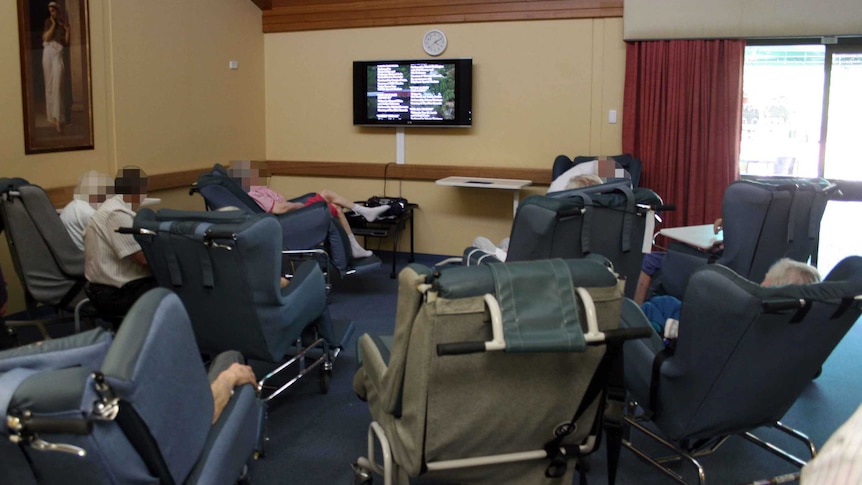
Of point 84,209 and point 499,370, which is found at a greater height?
point 84,209

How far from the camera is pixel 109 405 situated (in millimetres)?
1343

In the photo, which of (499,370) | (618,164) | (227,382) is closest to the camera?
(499,370)

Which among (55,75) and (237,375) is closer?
(237,375)

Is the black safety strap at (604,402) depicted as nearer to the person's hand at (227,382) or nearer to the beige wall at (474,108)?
the person's hand at (227,382)

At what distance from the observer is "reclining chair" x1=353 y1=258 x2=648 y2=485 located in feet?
6.24

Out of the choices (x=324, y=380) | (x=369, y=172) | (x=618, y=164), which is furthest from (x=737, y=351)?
(x=369, y=172)

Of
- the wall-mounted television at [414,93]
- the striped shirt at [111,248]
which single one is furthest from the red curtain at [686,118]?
the striped shirt at [111,248]

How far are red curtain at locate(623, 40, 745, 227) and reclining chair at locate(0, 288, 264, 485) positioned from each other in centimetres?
502

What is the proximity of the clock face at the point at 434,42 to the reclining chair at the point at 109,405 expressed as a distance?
518 centimetres

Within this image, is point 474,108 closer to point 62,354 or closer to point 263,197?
point 263,197

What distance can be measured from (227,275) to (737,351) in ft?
5.87

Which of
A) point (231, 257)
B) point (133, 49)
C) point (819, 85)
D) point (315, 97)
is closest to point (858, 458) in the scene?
point (231, 257)

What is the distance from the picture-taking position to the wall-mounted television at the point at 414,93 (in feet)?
21.1

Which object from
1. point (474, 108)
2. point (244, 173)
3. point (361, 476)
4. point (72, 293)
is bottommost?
point (361, 476)
